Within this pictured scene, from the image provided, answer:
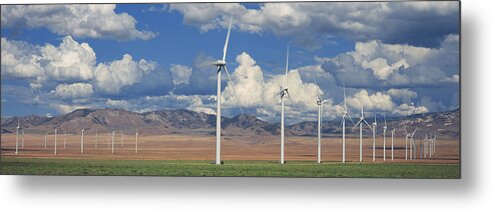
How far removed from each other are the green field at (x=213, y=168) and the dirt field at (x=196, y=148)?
0.32ft

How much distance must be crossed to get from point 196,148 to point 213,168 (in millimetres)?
420

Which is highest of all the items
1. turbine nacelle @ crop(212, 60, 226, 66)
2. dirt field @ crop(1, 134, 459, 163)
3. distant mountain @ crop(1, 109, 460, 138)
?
turbine nacelle @ crop(212, 60, 226, 66)

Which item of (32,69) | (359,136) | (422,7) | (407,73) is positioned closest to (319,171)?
(359,136)

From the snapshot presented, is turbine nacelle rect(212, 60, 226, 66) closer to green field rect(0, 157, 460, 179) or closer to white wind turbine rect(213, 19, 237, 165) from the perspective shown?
white wind turbine rect(213, 19, 237, 165)

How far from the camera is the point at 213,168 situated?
12.8m

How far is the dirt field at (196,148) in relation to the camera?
12992 mm

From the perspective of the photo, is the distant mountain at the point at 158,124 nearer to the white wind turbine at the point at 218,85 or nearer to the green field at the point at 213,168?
the white wind turbine at the point at 218,85

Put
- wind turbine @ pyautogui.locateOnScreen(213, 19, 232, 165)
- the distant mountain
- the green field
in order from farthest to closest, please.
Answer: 1. the distant mountain
2. wind turbine @ pyautogui.locateOnScreen(213, 19, 232, 165)
3. the green field

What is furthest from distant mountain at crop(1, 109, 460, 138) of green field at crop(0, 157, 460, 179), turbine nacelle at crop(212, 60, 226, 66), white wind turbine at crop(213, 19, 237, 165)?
turbine nacelle at crop(212, 60, 226, 66)

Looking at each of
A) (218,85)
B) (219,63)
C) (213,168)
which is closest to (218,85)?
(218,85)

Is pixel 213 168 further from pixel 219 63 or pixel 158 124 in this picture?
pixel 219 63

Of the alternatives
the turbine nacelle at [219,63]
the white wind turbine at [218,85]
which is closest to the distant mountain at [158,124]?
the white wind turbine at [218,85]

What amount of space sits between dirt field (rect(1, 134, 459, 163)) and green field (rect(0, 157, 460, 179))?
96mm

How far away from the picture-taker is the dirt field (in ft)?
42.6
